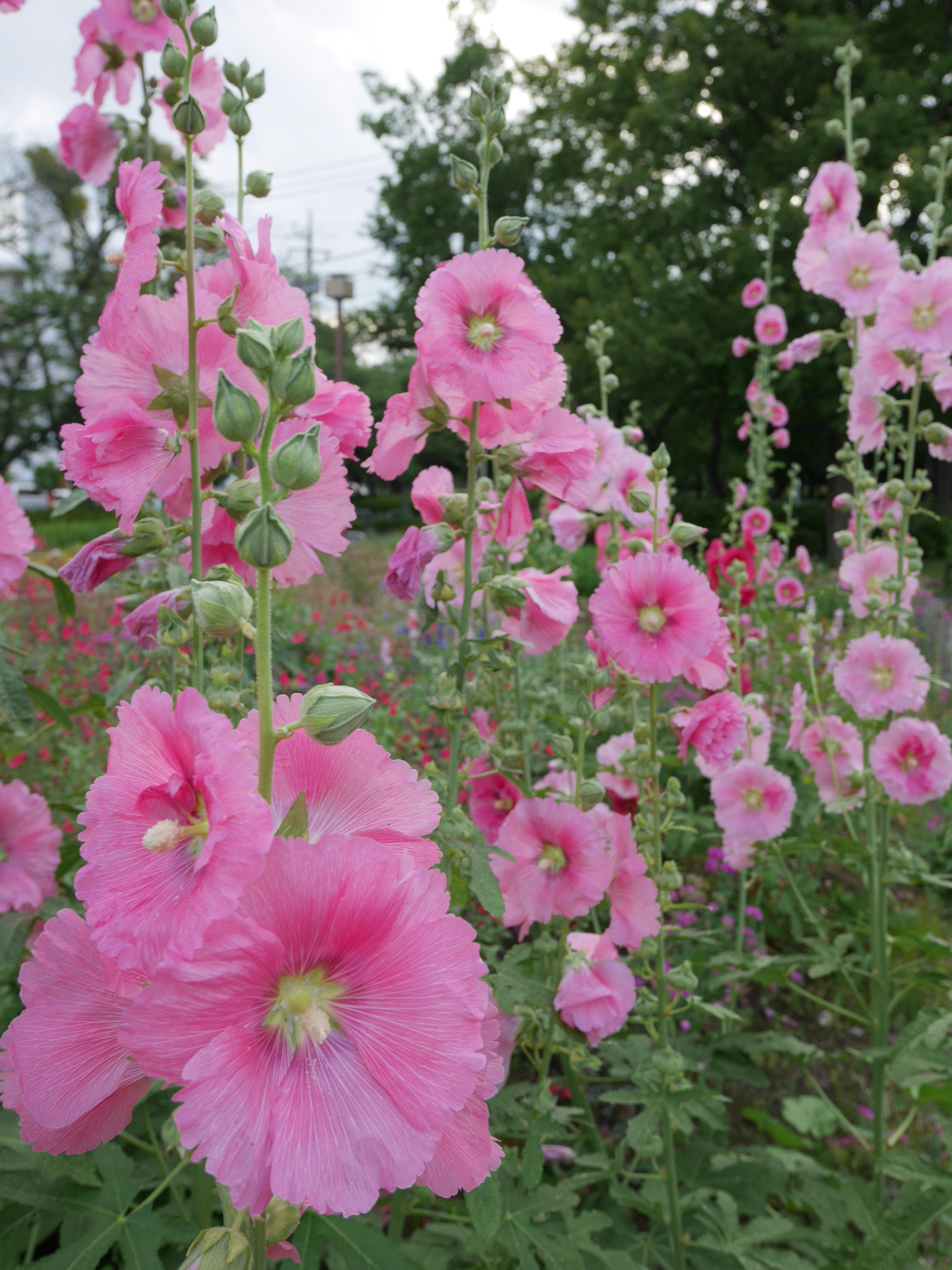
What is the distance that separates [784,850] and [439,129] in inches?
1093

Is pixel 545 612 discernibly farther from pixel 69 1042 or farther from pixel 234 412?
pixel 69 1042

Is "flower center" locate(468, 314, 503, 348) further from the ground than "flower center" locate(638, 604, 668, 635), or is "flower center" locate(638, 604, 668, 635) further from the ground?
"flower center" locate(468, 314, 503, 348)

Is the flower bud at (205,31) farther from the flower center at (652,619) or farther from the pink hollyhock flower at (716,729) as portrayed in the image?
the pink hollyhock flower at (716,729)

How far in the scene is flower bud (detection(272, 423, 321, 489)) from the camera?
669mm

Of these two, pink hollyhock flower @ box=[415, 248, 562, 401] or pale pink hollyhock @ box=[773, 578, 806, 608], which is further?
pale pink hollyhock @ box=[773, 578, 806, 608]

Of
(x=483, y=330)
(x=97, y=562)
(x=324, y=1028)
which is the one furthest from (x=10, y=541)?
(x=324, y=1028)

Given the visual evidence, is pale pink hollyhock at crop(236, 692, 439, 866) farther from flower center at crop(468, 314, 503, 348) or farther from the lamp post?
the lamp post

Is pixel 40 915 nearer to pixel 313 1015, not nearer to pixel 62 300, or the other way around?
pixel 313 1015

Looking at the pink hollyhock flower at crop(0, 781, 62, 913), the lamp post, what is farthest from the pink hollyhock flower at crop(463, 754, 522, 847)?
the lamp post

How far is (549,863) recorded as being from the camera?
1643mm

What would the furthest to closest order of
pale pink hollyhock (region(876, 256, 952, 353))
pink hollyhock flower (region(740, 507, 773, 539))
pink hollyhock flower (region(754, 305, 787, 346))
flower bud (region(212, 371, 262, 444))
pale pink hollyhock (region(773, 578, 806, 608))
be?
pink hollyhock flower (region(754, 305, 787, 346))
pink hollyhock flower (region(740, 507, 773, 539))
pale pink hollyhock (region(773, 578, 806, 608))
pale pink hollyhock (region(876, 256, 952, 353))
flower bud (region(212, 371, 262, 444))

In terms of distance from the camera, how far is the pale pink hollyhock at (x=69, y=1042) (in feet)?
2.18

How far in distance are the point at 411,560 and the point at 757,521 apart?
3.91 m

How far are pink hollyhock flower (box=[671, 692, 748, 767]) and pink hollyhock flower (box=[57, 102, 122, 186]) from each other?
183cm
